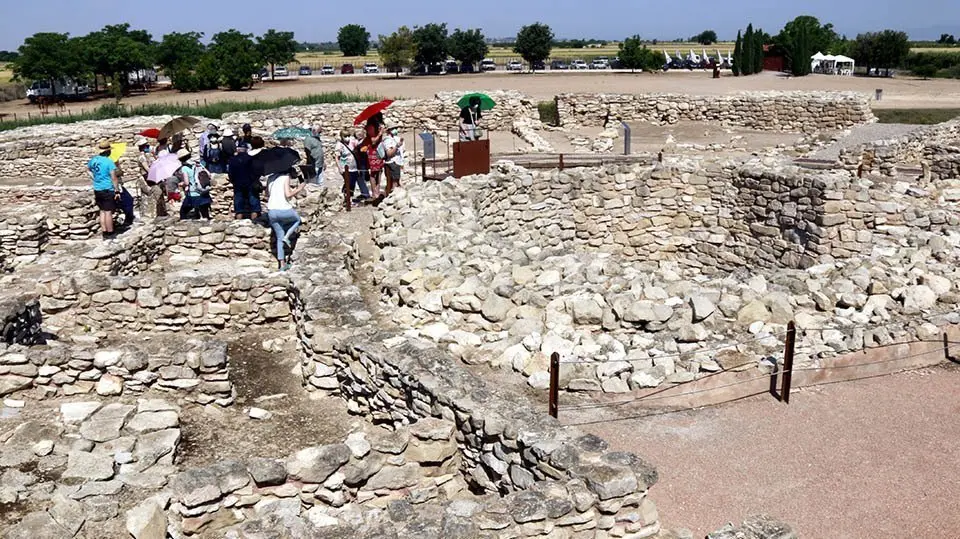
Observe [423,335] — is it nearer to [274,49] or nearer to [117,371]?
[117,371]

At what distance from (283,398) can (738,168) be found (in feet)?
34.0

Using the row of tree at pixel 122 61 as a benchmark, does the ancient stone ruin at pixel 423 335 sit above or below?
below

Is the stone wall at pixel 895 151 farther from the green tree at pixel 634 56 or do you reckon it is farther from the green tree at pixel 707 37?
the green tree at pixel 707 37

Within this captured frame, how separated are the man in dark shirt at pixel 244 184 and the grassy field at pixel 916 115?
82.4 ft

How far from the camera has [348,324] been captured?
28.5ft

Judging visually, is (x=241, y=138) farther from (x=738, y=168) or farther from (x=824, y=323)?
(x=824, y=323)

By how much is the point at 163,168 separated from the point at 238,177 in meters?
1.67

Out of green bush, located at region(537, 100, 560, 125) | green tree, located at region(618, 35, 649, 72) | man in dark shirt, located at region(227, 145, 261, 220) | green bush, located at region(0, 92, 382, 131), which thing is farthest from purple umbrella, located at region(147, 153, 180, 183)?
green tree, located at region(618, 35, 649, 72)

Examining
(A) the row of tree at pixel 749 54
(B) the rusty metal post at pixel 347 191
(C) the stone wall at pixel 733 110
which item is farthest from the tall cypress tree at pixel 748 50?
(B) the rusty metal post at pixel 347 191

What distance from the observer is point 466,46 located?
228ft

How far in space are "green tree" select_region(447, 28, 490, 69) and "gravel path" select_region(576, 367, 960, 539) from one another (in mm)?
63961

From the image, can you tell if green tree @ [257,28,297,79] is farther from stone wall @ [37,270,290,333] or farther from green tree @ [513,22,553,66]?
stone wall @ [37,270,290,333]

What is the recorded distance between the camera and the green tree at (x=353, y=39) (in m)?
114

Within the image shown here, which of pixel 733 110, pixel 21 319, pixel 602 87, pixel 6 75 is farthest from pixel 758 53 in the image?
pixel 6 75
